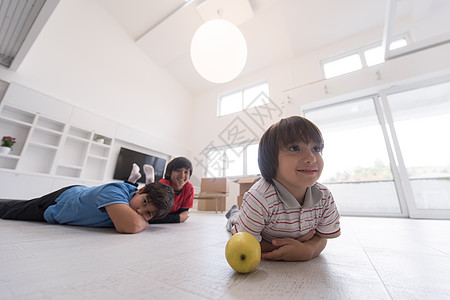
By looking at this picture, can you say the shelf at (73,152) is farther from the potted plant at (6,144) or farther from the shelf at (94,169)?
the potted plant at (6,144)

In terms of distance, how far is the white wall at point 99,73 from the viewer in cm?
226

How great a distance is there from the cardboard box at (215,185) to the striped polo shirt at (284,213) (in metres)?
2.53

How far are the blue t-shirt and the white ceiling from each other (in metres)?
3.16

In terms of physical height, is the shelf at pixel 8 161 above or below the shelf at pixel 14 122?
below

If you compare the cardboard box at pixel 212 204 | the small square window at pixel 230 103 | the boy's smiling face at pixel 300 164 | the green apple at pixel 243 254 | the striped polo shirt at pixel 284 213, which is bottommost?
the cardboard box at pixel 212 204

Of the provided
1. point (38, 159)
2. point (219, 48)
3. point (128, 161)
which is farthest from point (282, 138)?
point (128, 161)

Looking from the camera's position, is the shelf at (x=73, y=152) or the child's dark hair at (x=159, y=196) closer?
the child's dark hair at (x=159, y=196)

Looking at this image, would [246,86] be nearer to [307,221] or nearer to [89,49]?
[89,49]

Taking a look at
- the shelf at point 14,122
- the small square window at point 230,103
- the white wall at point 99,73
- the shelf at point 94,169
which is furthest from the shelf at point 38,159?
the small square window at point 230,103

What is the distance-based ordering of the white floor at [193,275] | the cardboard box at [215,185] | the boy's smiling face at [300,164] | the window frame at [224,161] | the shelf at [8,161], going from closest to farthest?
the white floor at [193,275], the boy's smiling face at [300,164], the shelf at [8,161], the cardboard box at [215,185], the window frame at [224,161]

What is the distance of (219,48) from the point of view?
5.84 feet

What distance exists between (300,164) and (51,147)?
3.05 meters

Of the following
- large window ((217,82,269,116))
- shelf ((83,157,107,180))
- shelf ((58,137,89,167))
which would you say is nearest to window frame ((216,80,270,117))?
large window ((217,82,269,116))

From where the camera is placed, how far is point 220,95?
451cm
